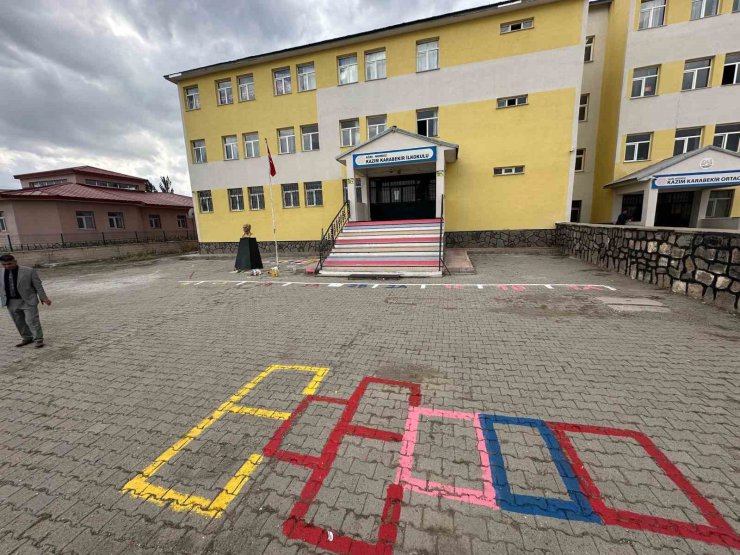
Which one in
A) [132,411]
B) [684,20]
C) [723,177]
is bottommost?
[132,411]

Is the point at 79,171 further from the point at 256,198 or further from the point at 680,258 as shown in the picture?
the point at 680,258

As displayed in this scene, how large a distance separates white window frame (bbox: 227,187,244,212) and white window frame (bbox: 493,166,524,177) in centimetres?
1452

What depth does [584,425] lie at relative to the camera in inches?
112

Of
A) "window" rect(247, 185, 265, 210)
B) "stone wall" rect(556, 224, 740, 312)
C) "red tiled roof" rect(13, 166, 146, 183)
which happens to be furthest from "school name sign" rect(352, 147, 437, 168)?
"red tiled roof" rect(13, 166, 146, 183)

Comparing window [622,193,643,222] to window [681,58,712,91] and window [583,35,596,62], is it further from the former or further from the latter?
window [583,35,596,62]

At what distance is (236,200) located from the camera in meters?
19.2

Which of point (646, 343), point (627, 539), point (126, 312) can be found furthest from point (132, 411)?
point (646, 343)

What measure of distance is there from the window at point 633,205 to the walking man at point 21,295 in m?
22.9

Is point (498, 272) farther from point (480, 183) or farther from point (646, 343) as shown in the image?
point (480, 183)

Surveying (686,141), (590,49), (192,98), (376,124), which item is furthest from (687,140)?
(192,98)

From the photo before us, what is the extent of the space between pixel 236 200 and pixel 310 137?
6.07 m

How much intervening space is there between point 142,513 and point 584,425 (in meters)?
3.59

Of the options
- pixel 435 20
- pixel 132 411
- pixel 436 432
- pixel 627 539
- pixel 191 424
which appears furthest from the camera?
pixel 435 20

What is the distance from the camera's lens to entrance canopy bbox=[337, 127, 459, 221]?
13625 millimetres
